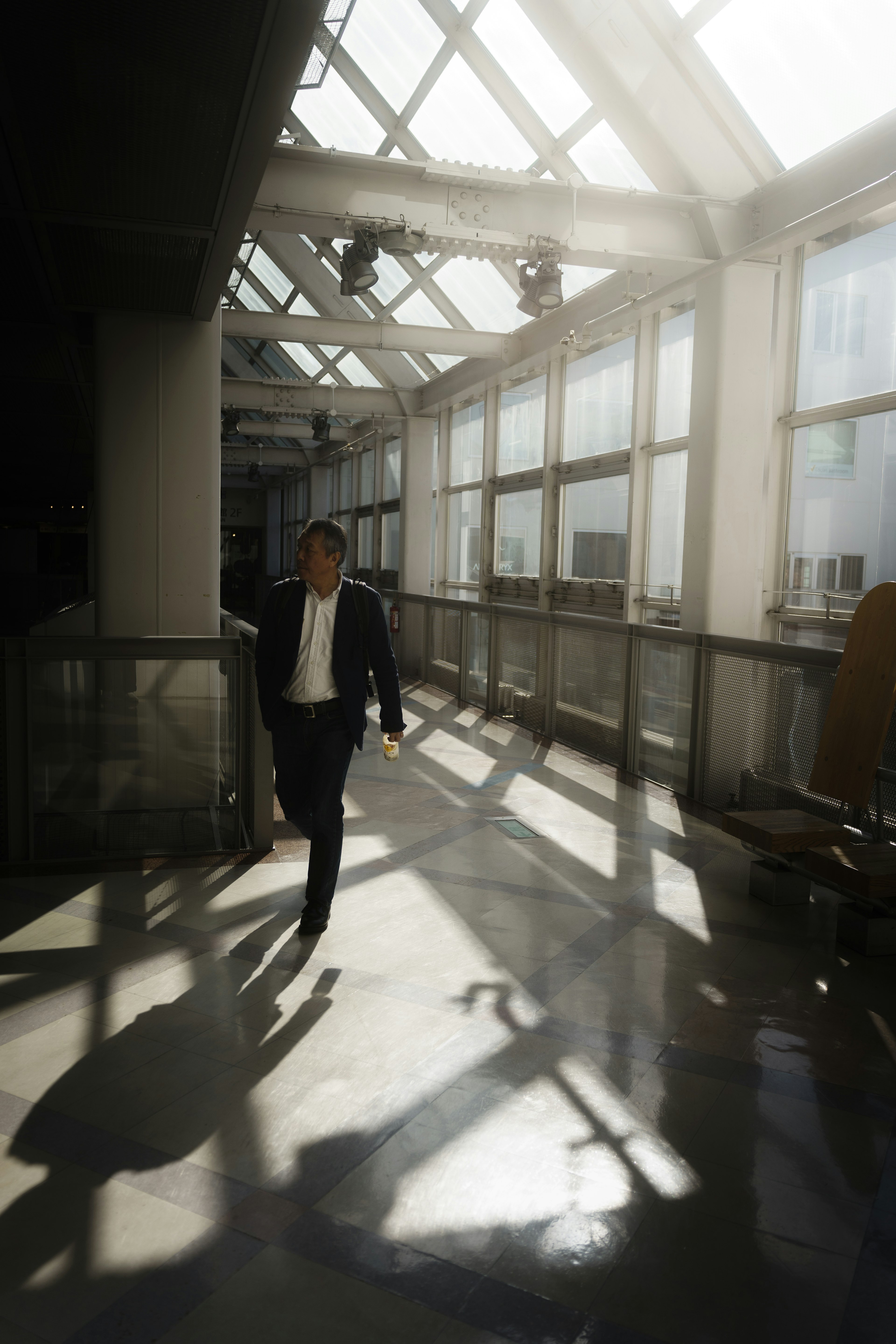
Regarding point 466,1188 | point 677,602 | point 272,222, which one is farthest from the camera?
point 677,602

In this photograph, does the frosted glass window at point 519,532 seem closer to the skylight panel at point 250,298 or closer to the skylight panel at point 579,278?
the skylight panel at point 579,278

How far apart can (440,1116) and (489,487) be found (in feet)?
39.9

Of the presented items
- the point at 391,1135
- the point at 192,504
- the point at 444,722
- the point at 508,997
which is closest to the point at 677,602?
the point at 444,722

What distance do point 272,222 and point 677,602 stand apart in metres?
5.05

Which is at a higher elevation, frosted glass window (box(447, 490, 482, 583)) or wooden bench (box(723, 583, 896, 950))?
frosted glass window (box(447, 490, 482, 583))

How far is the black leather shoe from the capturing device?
13.8ft

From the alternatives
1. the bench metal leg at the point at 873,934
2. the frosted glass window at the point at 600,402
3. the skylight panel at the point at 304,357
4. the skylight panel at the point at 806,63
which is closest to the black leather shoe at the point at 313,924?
the bench metal leg at the point at 873,934

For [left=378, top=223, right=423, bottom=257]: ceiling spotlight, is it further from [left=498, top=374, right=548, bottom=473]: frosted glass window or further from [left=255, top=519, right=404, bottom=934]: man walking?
[left=498, top=374, right=548, bottom=473]: frosted glass window

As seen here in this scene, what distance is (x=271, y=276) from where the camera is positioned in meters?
15.3

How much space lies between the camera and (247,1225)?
7.48 ft

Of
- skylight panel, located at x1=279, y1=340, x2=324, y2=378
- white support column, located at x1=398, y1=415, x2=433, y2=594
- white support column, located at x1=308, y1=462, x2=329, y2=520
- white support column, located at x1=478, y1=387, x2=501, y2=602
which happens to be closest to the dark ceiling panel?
white support column, located at x1=478, y1=387, x2=501, y2=602

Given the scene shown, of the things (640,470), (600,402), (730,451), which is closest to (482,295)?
(600,402)

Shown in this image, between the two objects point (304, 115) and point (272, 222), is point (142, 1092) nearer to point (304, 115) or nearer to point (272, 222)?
point (272, 222)

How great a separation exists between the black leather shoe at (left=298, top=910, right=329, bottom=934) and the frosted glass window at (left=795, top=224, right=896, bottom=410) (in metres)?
5.37
